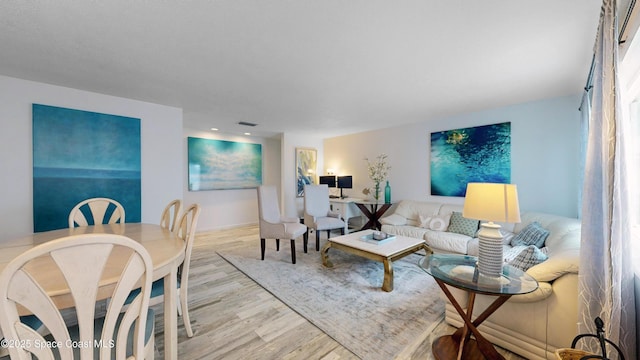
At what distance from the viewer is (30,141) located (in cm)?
251

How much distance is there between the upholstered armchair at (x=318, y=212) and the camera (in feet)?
13.0

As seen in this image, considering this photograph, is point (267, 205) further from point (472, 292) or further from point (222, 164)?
point (472, 292)

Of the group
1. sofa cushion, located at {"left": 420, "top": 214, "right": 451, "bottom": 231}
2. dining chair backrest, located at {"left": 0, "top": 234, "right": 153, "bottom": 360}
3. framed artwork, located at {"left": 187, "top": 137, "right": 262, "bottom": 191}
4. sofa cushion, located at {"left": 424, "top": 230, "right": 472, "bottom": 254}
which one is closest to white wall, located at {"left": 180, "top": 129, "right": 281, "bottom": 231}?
framed artwork, located at {"left": 187, "top": 137, "right": 262, "bottom": 191}

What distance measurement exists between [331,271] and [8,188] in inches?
144

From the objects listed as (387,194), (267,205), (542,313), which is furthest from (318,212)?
(542,313)

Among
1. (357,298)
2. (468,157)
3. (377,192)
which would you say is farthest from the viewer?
(377,192)

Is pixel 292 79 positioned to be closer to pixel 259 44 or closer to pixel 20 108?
pixel 259 44

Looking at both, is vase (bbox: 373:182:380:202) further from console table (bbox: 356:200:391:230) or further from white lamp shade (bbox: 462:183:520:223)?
white lamp shade (bbox: 462:183:520:223)

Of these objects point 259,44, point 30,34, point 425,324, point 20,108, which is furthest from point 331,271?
point 20,108

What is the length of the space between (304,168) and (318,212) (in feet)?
5.74

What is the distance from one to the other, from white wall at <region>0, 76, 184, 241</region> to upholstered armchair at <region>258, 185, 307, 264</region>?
1414 millimetres

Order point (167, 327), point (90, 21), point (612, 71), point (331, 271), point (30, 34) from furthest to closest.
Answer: point (331, 271)
point (30, 34)
point (90, 21)
point (167, 327)
point (612, 71)

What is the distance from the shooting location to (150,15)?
1.49 m

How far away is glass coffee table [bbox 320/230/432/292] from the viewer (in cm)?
247
